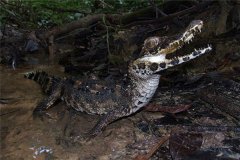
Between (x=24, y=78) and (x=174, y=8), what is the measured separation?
110 inches

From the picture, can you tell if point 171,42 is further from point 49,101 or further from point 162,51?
point 49,101

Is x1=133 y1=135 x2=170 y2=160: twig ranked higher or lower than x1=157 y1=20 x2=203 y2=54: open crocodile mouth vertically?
lower

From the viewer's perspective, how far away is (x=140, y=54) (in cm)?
436

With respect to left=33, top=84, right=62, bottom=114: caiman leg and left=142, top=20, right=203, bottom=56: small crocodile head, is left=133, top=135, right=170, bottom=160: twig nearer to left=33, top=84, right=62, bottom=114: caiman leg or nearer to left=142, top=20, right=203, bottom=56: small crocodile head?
left=142, top=20, right=203, bottom=56: small crocodile head

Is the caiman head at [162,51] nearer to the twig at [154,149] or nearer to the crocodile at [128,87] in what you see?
the crocodile at [128,87]

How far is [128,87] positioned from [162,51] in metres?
0.76

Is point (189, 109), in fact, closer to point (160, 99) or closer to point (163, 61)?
point (160, 99)

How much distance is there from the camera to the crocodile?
13.5 feet

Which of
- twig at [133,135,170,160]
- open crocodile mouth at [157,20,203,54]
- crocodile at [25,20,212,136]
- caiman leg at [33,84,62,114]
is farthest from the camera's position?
caiman leg at [33,84,62,114]

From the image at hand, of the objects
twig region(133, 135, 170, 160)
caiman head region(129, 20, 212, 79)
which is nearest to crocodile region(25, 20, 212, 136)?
caiman head region(129, 20, 212, 79)

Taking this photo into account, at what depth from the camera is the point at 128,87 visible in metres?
4.75

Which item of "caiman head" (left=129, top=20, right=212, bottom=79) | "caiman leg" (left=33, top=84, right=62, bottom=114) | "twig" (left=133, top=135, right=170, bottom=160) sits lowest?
"caiman leg" (left=33, top=84, right=62, bottom=114)

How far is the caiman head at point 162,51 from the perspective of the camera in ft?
13.2

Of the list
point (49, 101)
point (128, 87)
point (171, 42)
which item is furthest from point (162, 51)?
point (49, 101)
